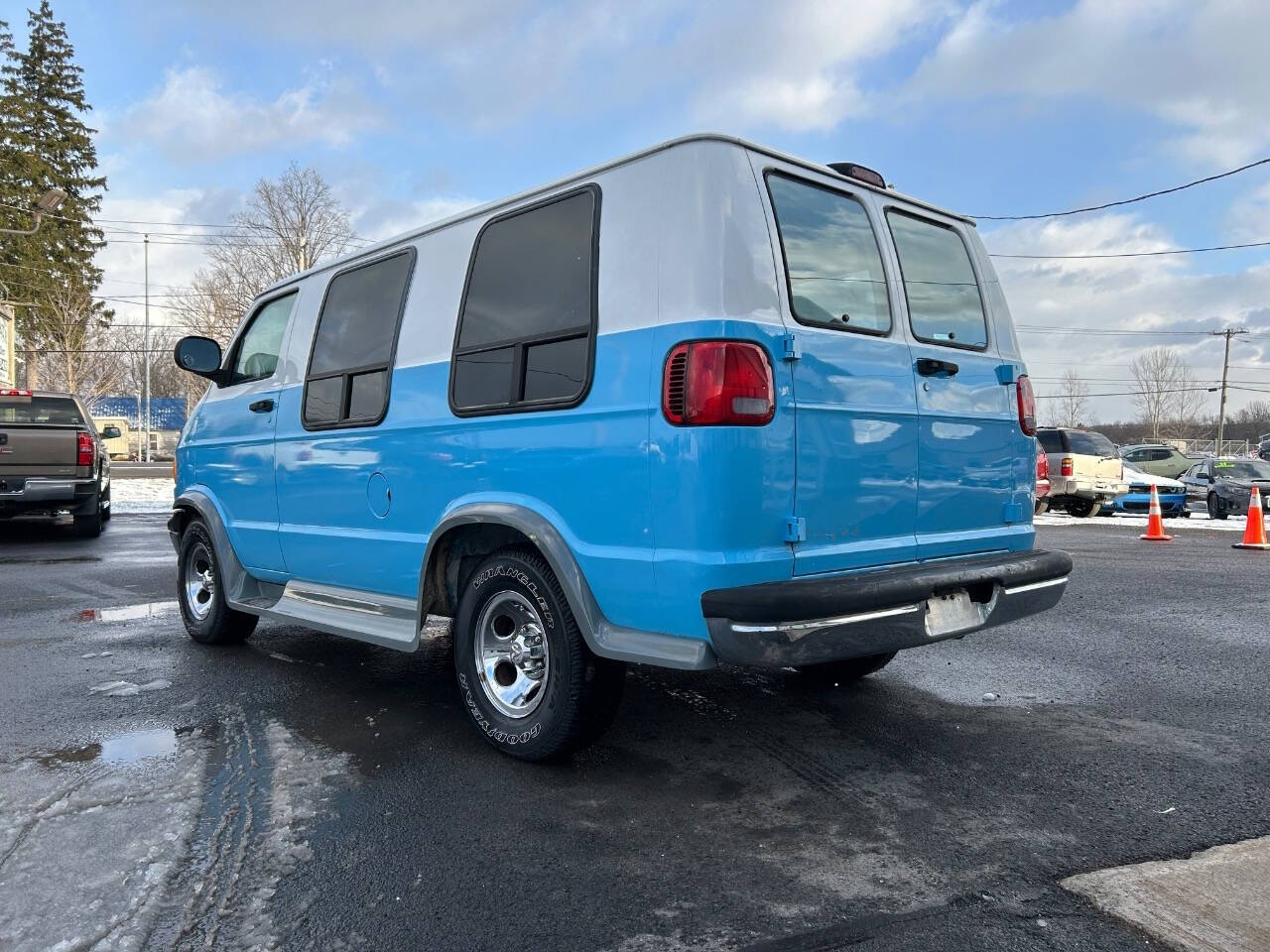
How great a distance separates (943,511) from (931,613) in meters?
0.49

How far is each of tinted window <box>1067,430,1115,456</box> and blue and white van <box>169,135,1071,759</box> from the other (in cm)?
1602

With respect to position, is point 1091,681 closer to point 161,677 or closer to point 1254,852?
point 1254,852

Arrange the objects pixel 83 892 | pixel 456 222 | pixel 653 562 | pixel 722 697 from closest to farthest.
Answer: pixel 83 892, pixel 653 562, pixel 456 222, pixel 722 697

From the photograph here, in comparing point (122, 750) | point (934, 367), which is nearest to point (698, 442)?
point (934, 367)

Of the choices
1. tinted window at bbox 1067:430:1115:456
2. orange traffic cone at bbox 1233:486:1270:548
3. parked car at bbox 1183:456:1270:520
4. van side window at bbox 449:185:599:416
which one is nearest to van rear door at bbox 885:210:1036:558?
van side window at bbox 449:185:599:416

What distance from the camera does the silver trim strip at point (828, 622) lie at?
2883mm

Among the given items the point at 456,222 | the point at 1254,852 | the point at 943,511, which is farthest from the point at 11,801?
the point at 1254,852

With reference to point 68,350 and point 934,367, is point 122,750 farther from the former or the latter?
point 68,350

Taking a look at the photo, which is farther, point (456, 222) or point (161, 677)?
point (161, 677)

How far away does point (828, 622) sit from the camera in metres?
3.01

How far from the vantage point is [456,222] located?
163 inches

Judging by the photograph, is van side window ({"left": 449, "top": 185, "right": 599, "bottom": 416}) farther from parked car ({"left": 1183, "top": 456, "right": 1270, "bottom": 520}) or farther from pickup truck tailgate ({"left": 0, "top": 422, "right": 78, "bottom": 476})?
parked car ({"left": 1183, "top": 456, "right": 1270, "bottom": 520})

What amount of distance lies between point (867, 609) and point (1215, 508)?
67.9 feet

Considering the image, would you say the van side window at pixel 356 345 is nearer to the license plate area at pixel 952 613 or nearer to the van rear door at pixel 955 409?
the van rear door at pixel 955 409
